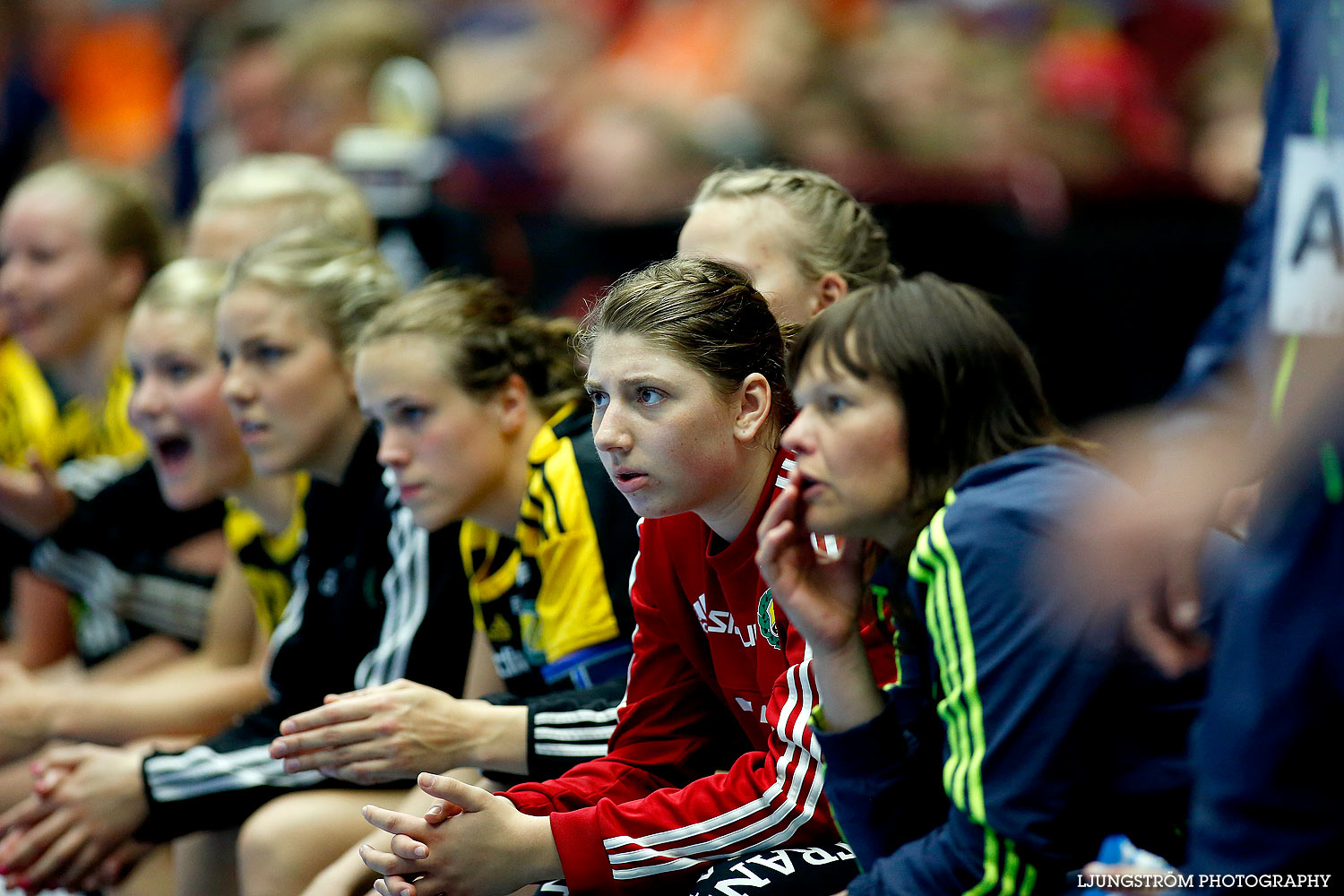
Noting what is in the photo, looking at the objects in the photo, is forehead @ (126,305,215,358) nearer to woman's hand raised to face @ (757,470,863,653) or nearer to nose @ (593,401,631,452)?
nose @ (593,401,631,452)

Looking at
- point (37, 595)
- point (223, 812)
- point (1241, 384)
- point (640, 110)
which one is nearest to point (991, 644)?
point (1241, 384)

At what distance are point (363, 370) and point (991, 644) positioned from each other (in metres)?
1.39

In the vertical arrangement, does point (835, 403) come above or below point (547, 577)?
above

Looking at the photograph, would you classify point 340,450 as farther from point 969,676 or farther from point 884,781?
point 969,676

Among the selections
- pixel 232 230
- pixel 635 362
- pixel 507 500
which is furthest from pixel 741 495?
pixel 232 230

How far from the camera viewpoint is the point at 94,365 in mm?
4152

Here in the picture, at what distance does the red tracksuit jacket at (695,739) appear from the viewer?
2.11 metres

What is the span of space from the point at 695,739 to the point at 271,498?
4.59 feet

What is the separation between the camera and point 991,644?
1.73 meters

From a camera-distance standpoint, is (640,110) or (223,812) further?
(640,110)

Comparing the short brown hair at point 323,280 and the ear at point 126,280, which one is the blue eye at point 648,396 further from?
the ear at point 126,280

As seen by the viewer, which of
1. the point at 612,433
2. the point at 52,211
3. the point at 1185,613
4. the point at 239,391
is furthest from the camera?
the point at 52,211

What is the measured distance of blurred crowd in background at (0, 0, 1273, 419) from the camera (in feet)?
14.6

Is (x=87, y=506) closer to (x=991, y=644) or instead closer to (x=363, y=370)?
(x=363, y=370)
